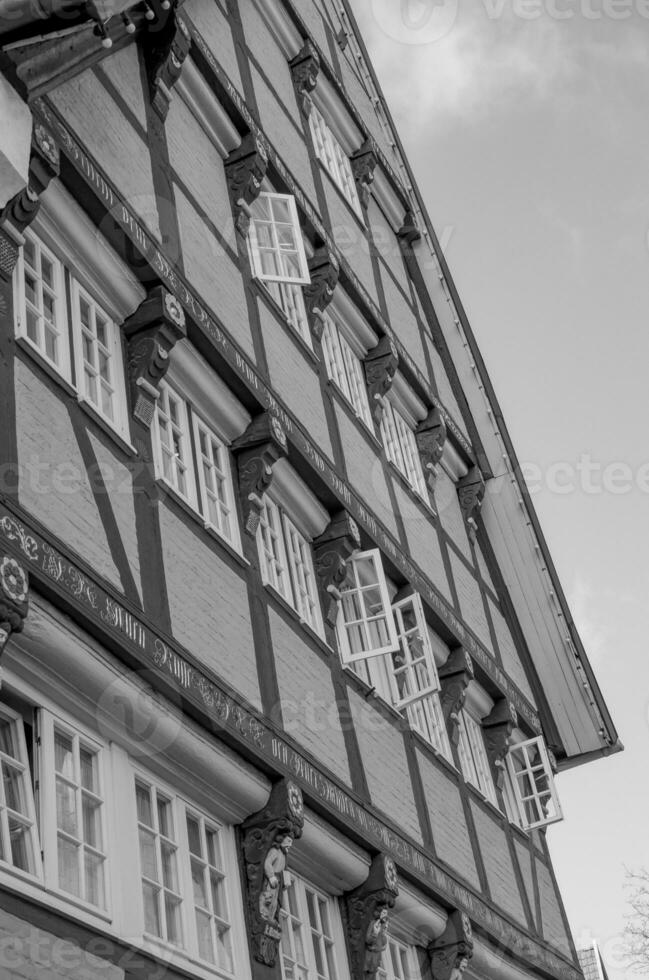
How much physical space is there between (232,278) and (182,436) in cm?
241

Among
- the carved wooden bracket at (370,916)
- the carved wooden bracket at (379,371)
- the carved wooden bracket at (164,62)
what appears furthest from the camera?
the carved wooden bracket at (379,371)

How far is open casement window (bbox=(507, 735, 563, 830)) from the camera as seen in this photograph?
16312 mm

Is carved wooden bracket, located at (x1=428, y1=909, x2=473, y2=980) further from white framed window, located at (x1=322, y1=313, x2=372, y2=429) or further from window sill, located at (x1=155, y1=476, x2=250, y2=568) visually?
white framed window, located at (x1=322, y1=313, x2=372, y2=429)

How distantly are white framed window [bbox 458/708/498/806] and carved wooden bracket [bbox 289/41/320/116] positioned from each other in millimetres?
7194

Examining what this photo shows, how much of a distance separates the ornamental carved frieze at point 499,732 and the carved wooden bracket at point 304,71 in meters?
7.15

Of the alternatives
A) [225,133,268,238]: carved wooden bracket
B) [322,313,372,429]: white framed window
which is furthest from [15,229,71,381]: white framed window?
[322,313,372,429]: white framed window

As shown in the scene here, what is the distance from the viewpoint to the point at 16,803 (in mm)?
7180

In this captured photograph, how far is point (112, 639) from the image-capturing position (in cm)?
808

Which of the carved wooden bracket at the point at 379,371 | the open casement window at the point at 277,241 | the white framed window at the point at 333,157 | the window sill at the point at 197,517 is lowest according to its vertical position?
the window sill at the point at 197,517

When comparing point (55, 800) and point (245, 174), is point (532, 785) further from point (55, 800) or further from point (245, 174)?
point (55, 800)

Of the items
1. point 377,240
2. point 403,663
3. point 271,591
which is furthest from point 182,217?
point 377,240

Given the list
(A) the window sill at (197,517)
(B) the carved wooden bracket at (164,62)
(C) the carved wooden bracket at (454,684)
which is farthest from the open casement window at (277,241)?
(C) the carved wooden bracket at (454,684)

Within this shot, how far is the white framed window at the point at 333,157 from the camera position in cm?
1752

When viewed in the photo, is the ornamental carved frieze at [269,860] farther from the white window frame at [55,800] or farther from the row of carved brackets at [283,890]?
the white window frame at [55,800]
